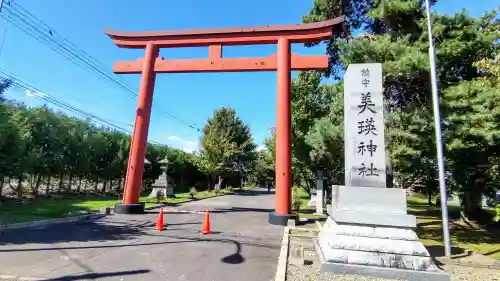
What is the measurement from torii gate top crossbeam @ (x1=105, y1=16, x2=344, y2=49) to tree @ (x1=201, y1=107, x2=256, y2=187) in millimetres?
22252

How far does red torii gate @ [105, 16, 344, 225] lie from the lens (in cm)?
1139

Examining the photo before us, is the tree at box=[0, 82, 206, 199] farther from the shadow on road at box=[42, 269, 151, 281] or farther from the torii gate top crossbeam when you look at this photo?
the shadow on road at box=[42, 269, 151, 281]

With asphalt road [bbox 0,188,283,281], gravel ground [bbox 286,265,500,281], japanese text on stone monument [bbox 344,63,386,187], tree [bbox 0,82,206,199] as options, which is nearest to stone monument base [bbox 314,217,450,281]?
gravel ground [bbox 286,265,500,281]

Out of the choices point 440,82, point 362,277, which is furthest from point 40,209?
point 440,82

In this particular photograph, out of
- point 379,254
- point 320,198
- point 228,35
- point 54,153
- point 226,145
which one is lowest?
point 379,254

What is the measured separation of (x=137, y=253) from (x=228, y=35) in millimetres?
9888

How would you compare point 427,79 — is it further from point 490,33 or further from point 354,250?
point 354,250

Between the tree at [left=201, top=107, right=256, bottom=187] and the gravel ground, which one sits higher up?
the tree at [left=201, top=107, right=256, bottom=187]

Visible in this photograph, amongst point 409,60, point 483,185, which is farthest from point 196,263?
point 483,185

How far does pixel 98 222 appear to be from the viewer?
33.0 ft

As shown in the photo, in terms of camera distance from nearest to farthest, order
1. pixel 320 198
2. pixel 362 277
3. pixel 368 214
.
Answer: pixel 362 277 → pixel 368 214 → pixel 320 198

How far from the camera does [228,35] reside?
42.2ft

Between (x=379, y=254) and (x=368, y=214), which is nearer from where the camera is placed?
(x=379, y=254)

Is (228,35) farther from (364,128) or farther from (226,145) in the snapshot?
(226,145)
